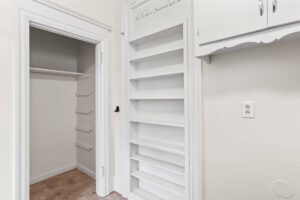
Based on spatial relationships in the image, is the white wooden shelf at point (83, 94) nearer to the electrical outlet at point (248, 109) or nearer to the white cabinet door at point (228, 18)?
the white cabinet door at point (228, 18)

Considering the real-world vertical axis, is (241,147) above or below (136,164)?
above

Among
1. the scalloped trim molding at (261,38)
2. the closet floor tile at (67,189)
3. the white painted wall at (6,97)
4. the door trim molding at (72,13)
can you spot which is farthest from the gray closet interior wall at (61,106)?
the scalloped trim molding at (261,38)

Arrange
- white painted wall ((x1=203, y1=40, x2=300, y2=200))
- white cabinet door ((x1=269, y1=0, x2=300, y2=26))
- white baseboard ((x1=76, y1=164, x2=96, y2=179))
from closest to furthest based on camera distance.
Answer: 1. white cabinet door ((x1=269, y1=0, x2=300, y2=26))
2. white painted wall ((x1=203, y1=40, x2=300, y2=200))
3. white baseboard ((x1=76, y1=164, x2=96, y2=179))

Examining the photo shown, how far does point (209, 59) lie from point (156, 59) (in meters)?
0.68

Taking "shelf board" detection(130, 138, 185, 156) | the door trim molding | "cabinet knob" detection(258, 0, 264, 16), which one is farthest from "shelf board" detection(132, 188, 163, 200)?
the door trim molding

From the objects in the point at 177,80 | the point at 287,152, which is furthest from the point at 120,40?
the point at 287,152

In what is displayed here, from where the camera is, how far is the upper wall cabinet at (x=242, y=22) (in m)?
0.87

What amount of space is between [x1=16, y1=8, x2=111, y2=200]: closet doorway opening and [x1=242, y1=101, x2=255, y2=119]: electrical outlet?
5.09 feet

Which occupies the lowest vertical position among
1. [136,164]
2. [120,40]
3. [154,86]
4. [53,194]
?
[53,194]

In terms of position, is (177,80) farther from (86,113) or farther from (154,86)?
(86,113)

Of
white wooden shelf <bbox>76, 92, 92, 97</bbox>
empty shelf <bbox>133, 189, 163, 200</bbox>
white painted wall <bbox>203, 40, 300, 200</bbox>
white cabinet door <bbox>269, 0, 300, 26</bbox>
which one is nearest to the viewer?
white cabinet door <bbox>269, 0, 300, 26</bbox>

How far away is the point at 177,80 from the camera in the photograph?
1732mm

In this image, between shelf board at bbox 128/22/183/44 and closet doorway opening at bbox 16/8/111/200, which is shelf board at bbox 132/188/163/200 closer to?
closet doorway opening at bbox 16/8/111/200

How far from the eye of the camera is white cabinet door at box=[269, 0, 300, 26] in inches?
33.0
